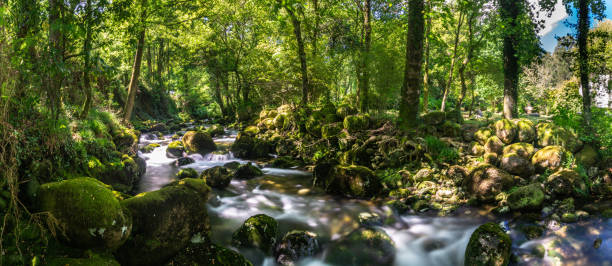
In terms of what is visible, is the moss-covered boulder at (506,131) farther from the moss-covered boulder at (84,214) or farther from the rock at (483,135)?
the moss-covered boulder at (84,214)

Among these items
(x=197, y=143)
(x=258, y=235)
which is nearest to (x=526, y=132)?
(x=258, y=235)

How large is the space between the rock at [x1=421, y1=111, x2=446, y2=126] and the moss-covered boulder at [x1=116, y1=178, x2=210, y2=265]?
743 cm

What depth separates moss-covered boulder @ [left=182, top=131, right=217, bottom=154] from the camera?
1270 cm

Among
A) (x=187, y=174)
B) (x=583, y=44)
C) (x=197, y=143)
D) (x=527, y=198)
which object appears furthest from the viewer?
(x=197, y=143)

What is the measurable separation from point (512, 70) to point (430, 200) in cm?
678

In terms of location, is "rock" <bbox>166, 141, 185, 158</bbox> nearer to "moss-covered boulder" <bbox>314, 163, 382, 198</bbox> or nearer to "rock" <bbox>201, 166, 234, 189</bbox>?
"rock" <bbox>201, 166, 234, 189</bbox>

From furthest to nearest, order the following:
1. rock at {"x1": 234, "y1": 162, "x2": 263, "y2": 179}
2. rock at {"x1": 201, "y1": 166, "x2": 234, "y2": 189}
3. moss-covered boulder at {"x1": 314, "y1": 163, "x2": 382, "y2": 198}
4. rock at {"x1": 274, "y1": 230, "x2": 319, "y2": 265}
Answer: rock at {"x1": 234, "y1": 162, "x2": 263, "y2": 179}
rock at {"x1": 201, "y1": 166, "x2": 234, "y2": 189}
moss-covered boulder at {"x1": 314, "y1": 163, "x2": 382, "y2": 198}
rock at {"x1": 274, "y1": 230, "x2": 319, "y2": 265}

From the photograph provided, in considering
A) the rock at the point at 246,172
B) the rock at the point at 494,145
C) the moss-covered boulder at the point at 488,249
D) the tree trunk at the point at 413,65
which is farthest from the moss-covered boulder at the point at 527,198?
the rock at the point at 246,172

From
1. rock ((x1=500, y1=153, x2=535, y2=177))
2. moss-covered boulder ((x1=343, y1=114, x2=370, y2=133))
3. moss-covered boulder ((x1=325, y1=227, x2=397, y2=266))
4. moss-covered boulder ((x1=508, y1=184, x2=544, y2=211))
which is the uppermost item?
moss-covered boulder ((x1=343, y1=114, x2=370, y2=133))

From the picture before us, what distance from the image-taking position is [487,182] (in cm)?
635

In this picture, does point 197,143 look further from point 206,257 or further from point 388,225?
point 388,225

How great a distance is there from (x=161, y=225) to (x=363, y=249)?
3281mm

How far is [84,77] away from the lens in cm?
826

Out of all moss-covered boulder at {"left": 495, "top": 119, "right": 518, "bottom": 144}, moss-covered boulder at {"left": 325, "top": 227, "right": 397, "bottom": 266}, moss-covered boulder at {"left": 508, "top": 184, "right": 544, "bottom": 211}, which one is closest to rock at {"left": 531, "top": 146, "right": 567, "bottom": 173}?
moss-covered boulder at {"left": 495, "top": 119, "right": 518, "bottom": 144}
